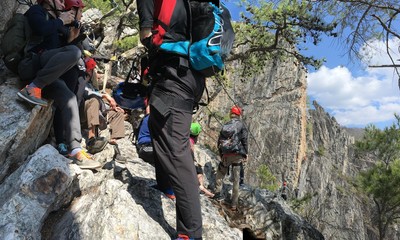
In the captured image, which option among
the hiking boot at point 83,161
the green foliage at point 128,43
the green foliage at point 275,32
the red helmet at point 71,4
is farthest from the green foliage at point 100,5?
the hiking boot at point 83,161

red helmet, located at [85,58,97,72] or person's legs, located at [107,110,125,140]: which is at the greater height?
red helmet, located at [85,58,97,72]

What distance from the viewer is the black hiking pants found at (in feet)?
7.94

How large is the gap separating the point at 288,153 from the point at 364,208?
1159 centimetres

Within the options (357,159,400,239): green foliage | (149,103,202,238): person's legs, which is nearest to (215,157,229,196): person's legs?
(149,103,202,238): person's legs

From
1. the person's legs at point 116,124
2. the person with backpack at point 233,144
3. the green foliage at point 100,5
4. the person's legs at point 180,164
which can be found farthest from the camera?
the green foliage at point 100,5

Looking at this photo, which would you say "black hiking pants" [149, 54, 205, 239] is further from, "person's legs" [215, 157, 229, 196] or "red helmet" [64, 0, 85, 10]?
"person's legs" [215, 157, 229, 196]

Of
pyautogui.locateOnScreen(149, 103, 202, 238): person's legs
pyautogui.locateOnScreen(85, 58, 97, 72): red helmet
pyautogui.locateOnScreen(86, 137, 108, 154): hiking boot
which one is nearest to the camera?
pyautogui.locateOnScreen(149, 103, 202, 238): person's legs

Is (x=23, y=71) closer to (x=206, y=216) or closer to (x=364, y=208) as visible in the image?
(x=206, y=216)

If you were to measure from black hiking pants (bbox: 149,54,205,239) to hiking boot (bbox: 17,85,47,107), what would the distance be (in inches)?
53.1

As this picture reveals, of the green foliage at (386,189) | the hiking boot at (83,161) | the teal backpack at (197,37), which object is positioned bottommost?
the green foliage at (386,189)

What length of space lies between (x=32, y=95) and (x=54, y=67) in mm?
348

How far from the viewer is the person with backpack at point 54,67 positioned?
10.8ft

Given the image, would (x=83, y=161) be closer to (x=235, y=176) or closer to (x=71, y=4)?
(x=71, y=4)

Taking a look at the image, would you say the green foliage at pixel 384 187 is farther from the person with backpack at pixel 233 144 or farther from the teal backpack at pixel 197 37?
the teal backpack at pixel 197 37
